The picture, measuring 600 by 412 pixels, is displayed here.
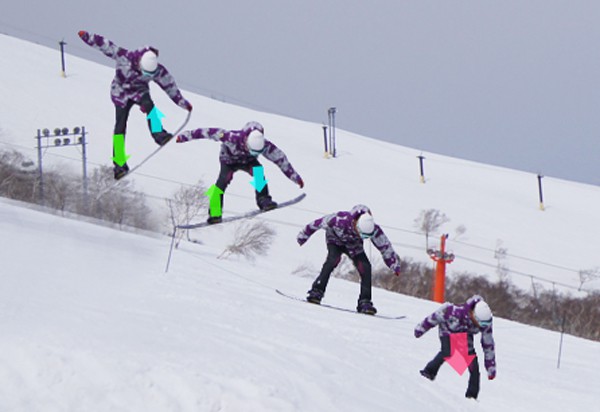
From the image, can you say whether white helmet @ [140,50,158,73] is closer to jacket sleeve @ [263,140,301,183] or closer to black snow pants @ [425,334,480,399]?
jacket sleeve @ [263,140,301,183]

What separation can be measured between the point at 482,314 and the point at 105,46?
5948 mm

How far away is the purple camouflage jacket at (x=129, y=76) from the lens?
12.3 m

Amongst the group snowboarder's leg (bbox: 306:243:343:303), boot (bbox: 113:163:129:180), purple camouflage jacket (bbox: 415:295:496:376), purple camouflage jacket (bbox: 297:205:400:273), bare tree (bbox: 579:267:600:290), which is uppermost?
boot (bbox: 113:163:129:180)

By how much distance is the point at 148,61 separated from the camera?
1222 cm

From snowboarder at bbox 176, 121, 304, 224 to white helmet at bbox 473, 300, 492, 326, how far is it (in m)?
2.84

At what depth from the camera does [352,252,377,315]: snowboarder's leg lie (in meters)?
15.4

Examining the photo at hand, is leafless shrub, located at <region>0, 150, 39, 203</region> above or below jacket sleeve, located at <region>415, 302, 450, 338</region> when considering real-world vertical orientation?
above

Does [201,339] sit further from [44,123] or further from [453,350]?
[44,123]

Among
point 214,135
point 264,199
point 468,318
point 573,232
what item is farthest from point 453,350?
point 573,232

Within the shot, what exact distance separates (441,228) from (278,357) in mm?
52306

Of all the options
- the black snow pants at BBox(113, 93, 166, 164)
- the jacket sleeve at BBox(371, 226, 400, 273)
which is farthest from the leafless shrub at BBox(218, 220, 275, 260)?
the black snow pants at BBox(113, 93, 166, 164)

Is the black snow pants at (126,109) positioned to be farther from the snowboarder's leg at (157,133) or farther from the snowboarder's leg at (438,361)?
the snowboarder's leg at (438,361)

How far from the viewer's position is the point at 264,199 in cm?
1452

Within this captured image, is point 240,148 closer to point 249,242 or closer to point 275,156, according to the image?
point 275,156
